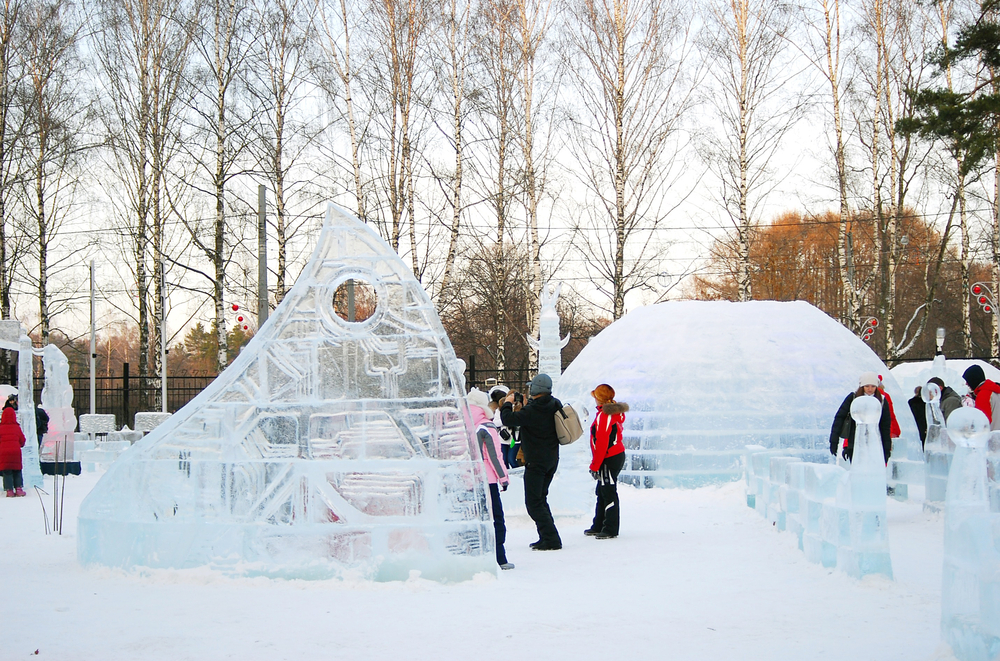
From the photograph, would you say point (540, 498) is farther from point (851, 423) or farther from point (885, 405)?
point (885, 405)

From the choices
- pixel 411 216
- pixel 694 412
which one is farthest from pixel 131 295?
pixel 694 412

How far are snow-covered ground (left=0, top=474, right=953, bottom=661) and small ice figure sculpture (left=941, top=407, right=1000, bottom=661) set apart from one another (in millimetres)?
279

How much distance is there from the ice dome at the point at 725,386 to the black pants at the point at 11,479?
862cm

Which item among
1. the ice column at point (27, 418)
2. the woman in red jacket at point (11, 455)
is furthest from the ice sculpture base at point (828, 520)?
the ice column at point (27, 418)

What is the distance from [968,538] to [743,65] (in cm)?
2094

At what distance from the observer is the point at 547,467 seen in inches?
346

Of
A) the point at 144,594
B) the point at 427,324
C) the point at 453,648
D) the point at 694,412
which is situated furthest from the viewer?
the point at 694,412

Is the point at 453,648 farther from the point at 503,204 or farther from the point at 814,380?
the point at 503,204

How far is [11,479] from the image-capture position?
13.9 metres

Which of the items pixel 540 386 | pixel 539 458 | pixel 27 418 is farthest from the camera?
pixel 27 418

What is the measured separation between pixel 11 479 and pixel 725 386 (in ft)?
37.1

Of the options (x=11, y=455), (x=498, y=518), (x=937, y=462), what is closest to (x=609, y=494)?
(x=498, y=518)

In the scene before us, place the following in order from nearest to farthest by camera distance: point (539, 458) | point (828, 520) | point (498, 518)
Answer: point (828, 520)
point (498, 518)
point (539, 458)

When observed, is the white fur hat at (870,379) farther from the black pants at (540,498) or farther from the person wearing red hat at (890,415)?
the black pants at (540,498)
